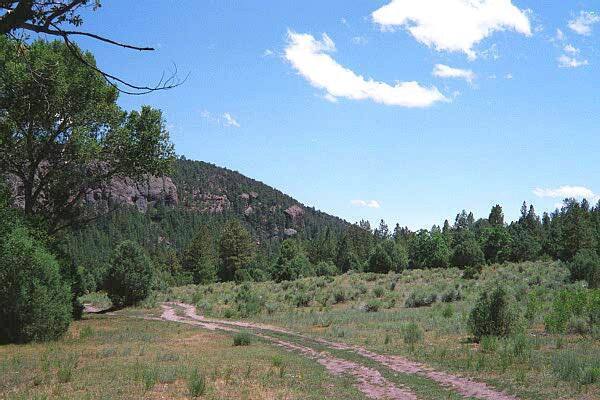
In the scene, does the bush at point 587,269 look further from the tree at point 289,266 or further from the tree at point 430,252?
the tree at point 289,266

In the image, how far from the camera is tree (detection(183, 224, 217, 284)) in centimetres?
8375

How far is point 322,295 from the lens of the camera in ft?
135

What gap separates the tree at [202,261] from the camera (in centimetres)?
8375

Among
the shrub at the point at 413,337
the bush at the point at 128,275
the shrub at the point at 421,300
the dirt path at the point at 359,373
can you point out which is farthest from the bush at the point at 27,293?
the shrub at the point at 421,300

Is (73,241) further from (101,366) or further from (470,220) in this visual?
(101,366)

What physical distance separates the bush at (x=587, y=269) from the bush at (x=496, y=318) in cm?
1944

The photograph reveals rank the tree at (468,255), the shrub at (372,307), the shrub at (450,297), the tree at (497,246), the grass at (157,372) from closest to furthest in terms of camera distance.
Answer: the grass at (157,372) → the shrub at (372,307) → the shrub at (450,297) → the tree at (468,255) → the tree at (497,246)

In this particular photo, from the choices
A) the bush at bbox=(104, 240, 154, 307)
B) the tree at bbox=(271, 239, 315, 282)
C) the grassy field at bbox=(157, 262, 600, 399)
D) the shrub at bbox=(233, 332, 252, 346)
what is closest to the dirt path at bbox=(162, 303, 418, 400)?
the shrub at bbox=(233, 332, 252, 346)

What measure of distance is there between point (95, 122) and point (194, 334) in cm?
1272

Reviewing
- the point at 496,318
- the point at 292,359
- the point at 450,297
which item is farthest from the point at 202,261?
the point at 496,318

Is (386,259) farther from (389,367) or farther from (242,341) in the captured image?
(389,367)

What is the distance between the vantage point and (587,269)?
35.2 meters

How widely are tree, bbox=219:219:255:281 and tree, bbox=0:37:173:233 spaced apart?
53879mm

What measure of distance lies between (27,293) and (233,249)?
63.6m
